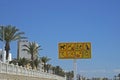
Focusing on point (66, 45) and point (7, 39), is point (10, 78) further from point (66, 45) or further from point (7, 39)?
point (7, 39)

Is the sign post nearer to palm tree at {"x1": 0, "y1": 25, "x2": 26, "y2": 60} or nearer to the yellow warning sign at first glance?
the yellow warning sign

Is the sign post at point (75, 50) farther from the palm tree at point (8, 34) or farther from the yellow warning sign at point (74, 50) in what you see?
the palm tree at point (8, 34)

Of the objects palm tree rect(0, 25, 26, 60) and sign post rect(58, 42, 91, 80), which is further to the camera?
palm tree rect(0, 25, 26, 60)

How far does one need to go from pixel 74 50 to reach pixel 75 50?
11 cm

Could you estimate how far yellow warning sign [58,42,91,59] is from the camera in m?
41.1

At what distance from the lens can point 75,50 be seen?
41406 millimetres

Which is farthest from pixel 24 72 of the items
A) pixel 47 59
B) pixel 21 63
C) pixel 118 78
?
pixel 118 78

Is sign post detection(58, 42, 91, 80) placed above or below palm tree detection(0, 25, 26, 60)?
below

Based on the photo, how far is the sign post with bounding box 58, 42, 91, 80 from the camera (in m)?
41.1

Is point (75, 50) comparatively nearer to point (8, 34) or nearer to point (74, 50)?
point (74, 50)

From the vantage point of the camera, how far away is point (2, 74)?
129ft

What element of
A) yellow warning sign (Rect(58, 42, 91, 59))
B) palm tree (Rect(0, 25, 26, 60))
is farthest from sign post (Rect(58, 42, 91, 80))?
palm tree (Rect(0, 25, 26, 60))

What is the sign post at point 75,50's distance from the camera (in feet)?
135

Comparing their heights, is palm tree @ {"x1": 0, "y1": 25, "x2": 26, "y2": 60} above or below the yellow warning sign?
above
